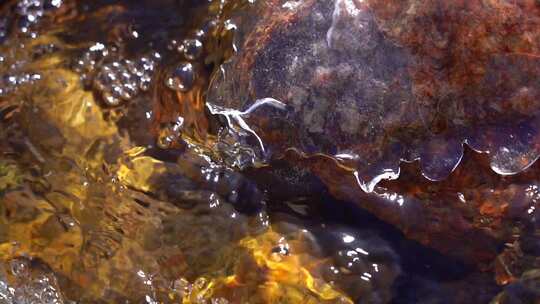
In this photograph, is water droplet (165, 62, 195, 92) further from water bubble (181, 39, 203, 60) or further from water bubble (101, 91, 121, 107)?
water bubble (101, 91, 121, 107)

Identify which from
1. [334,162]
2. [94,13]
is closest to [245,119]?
[334,162]

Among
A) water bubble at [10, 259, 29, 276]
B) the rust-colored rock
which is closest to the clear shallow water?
water bubble at [10, 259, 29, 276]

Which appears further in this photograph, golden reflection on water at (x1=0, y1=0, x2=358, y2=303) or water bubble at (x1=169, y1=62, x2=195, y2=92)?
water bubble at (x1=169, y1=62, x2=195, y2=92)

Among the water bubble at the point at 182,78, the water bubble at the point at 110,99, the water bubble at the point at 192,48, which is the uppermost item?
the water bubble at the point at 192,48

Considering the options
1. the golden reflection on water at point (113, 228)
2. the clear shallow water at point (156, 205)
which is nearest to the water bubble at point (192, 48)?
the clear shallow water at point (156, 205)

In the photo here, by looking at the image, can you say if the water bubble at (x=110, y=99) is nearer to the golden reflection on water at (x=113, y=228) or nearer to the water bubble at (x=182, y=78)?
the golden reflection on water at (x=113, y=228)

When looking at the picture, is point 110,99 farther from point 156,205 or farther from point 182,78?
point 156,205

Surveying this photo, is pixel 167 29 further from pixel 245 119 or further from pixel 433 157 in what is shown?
pixel 433 157

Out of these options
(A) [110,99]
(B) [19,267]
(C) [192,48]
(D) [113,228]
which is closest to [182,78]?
(C) [192,48]

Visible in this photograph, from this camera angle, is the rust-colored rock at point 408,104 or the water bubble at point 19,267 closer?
the rust-colored rock at point 408,104
